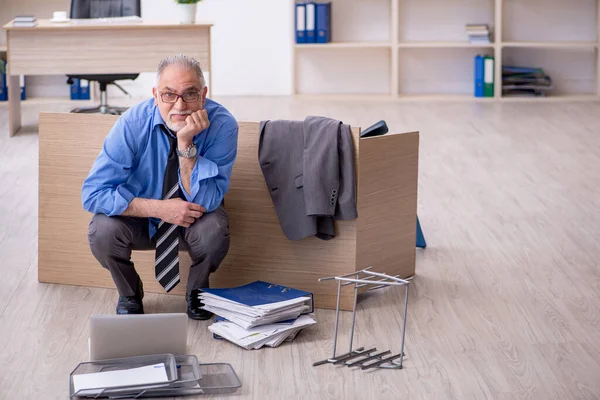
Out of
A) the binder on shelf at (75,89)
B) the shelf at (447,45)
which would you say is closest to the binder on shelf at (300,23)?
the shelf at (447,45)

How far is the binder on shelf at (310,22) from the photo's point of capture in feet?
25.3

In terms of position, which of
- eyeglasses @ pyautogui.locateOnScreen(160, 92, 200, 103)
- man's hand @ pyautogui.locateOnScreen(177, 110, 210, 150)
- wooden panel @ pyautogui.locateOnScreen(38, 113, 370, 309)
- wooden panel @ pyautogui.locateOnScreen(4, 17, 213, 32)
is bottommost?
wooden panel @ pyautogui.locateOnScreen(38, 113, 370, 309)

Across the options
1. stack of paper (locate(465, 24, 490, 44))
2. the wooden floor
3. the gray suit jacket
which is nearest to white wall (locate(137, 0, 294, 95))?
stack of paper (locate(465, 24, 490, 44))

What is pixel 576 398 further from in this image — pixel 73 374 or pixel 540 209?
pixel 540 209

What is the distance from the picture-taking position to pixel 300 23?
7750mm

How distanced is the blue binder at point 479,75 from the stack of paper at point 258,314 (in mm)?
5164

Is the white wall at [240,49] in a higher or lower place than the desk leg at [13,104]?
higher

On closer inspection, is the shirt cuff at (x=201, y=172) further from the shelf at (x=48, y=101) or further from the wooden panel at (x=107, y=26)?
the shelf at (x=48, y=101)

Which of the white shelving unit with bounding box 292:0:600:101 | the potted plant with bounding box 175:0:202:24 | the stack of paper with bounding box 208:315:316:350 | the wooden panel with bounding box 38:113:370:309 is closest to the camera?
the stack of paper with bounding box 208:315:316:350

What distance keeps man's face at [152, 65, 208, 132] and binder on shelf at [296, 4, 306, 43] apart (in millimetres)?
4922

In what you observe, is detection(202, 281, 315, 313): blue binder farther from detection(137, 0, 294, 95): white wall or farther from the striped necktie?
detection(137, 0, 294, 95): white wall

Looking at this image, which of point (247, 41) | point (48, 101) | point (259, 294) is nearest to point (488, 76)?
point (247, 41)

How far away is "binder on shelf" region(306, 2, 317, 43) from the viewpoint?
771cm

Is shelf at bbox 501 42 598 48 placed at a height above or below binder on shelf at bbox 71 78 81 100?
above
